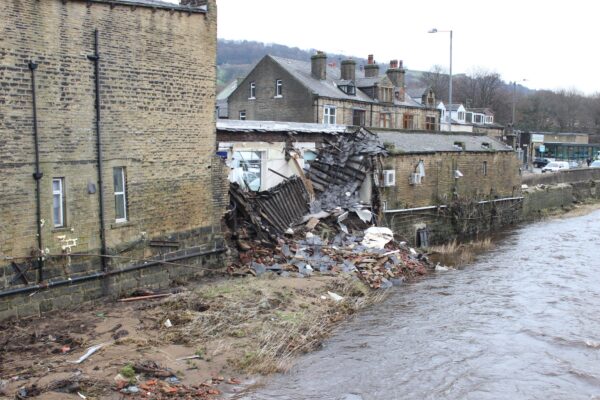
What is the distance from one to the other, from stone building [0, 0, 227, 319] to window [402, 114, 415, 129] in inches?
1268

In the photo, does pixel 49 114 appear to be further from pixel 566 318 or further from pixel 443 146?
pixel 443 146

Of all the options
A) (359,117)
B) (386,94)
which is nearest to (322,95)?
(359,117)

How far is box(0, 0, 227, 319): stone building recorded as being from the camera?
39.6ft

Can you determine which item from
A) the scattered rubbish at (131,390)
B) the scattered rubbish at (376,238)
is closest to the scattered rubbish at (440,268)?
the scattered rubbish at (376,238)

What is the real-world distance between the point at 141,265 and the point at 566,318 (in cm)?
1098

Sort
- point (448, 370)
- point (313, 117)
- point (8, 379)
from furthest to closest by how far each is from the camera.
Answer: point (313, 117)
point (448, 370)
point (8, 379)

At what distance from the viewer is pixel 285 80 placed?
1582 inches

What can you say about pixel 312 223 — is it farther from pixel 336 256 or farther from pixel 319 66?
pixel 319 66

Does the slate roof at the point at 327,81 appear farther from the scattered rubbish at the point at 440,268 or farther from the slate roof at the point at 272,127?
the scattered rubbish at the point at 440,268

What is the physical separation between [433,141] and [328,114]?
10093 millimetres

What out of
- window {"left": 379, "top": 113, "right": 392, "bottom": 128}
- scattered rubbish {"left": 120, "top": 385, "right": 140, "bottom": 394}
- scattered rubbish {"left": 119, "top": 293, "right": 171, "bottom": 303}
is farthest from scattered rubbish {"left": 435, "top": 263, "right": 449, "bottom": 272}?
window {"left": 379, "top": 113, "right": 392, "bottom": 128}

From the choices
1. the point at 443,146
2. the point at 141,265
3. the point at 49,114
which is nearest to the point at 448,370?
the point at 141,265

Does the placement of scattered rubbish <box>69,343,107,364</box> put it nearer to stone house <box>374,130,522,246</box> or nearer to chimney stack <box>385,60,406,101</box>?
stone house <box>374,130,522,246</box>

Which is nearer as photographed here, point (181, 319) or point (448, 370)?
point (448, 370)
